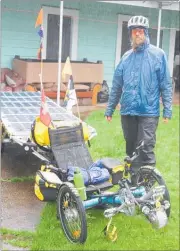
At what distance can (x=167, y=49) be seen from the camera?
774 cm

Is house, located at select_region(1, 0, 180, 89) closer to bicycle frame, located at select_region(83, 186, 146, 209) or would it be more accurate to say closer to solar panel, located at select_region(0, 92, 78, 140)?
solar panel, located at select_region(0, 92, 78, 140)

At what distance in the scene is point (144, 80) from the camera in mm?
2205

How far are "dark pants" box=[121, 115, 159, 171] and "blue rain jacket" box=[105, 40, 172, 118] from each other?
0.22ft

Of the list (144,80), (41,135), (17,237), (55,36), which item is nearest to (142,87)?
(144,80)

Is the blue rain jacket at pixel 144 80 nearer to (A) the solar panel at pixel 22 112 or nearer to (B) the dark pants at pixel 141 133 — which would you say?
(B) the dark pants at pixel 141 133

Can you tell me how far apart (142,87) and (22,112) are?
1.75 metres

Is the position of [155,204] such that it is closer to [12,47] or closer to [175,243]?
[175,243]

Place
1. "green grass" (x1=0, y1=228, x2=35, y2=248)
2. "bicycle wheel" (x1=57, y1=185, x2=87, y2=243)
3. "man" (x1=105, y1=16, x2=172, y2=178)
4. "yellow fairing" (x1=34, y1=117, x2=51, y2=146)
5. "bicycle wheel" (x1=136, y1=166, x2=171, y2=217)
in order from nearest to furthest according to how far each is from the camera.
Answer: "bicycle wheel" (x1=57, y1=185, x2=87, y2=243), "man" (x1=105, y1=16, x2=172, y2=178), "bicycle wheel" (x1=136, y1=166, x2=171, y2=217), "green grass" (x1=0, y1=228, x2=35, y2=248), "yellow fairing" (x1=34, y1=117, x2=51, y2=146)

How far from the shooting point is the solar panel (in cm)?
327

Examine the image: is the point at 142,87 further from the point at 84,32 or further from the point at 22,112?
the point at 84,32

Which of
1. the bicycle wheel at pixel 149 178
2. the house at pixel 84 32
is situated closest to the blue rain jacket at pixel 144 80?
the bicycle wheel at pixel 149 178

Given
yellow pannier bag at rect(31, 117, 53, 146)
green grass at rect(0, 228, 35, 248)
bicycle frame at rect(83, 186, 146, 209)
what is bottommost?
green grass at rect(0, 228, 35, 248)

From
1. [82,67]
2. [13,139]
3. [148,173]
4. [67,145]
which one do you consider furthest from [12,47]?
[82,67]

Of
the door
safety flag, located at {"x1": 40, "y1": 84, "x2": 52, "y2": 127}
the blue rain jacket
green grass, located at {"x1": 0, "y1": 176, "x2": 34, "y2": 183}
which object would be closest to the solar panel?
green grass, located at {"x1": 0, "y1": 176, "x2": 34, "y2": 183}
